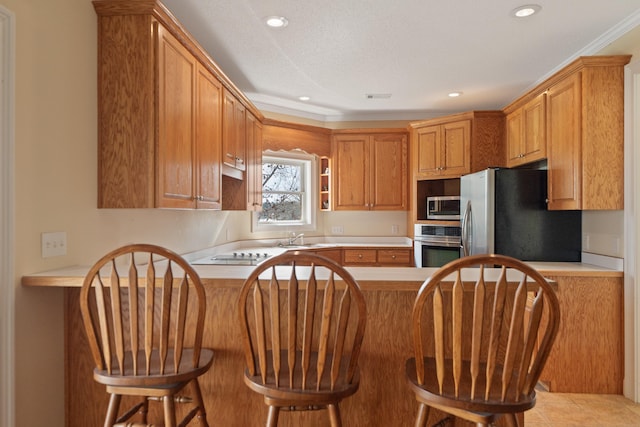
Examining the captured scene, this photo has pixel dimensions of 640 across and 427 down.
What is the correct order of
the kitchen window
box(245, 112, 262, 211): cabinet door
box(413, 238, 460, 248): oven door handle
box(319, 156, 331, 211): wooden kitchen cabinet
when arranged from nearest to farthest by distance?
box(245, 112, 262, 211): cabinet door → box(413, 238, 460, 248): oven door handle → the kitchen window → box(319, 156, 331, 211): wooden kitchen cabinet

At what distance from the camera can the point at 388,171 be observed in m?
5.08

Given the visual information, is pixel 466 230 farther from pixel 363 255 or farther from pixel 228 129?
pixel 228 129

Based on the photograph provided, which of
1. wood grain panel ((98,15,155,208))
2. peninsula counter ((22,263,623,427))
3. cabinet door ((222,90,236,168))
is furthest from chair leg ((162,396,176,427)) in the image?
cabinet door ((222,90,236,168))

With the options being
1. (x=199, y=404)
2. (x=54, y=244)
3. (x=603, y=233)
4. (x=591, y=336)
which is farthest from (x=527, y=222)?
(x=54, y=244)

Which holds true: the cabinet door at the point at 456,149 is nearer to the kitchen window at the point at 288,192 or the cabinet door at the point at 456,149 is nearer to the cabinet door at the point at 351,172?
the cabinet door at the point at 351,172

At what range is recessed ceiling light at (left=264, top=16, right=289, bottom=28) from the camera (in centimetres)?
268

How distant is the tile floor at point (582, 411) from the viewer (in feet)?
8.12

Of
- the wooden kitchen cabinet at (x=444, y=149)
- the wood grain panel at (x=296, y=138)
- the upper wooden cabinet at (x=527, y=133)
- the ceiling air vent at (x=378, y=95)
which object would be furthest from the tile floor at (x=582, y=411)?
the wood grain panel at (x=296, y=138)

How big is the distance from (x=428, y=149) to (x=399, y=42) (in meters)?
1.90

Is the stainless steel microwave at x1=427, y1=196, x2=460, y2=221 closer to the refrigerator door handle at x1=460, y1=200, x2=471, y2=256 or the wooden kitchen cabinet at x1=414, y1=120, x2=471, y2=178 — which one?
the wooden kitchen cabinet at x1=414, y1=120, x2=471, y2=178

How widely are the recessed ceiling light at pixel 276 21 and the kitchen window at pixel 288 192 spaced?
2.29 metres

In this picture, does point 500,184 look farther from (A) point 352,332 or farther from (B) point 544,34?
(A) point 352,332

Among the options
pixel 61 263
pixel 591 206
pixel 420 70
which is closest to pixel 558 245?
pixel 591 206

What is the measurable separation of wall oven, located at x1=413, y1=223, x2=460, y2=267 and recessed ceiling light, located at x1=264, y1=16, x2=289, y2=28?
2705 mm
